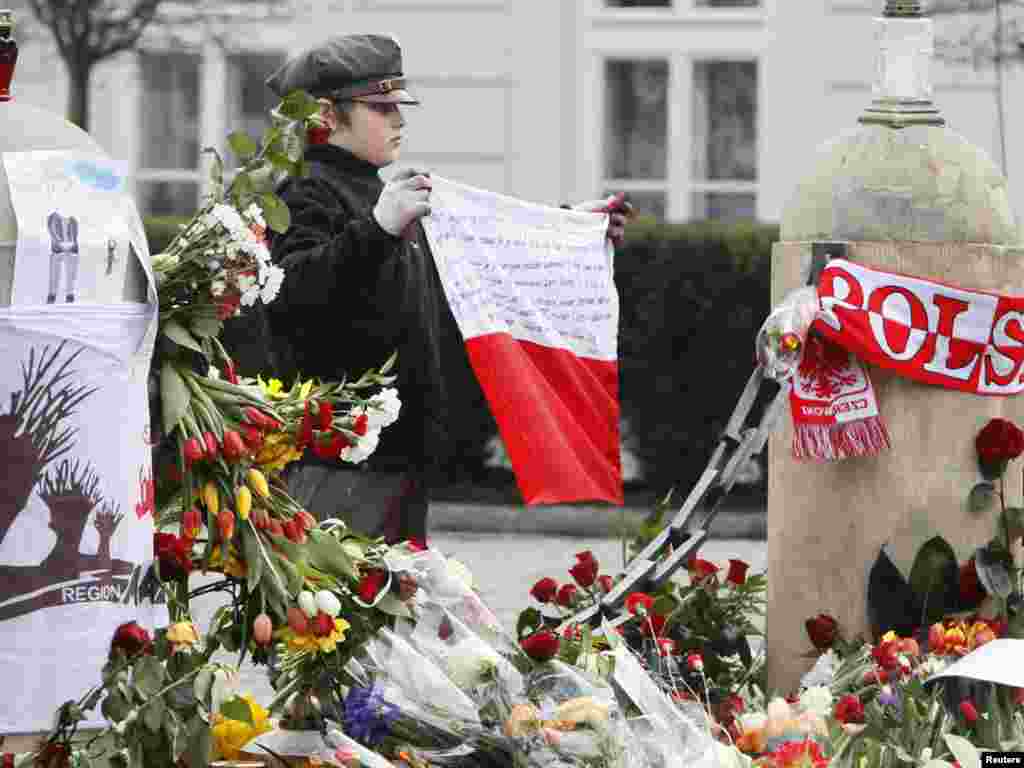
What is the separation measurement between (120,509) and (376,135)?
186 cm

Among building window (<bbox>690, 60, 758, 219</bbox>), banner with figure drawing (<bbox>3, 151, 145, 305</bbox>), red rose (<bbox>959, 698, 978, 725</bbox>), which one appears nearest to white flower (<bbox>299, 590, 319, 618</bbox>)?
banner with figure drawing (<bbox>3, 151, 145, 305</bbox>)

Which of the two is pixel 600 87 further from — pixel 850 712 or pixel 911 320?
pixel 850 712

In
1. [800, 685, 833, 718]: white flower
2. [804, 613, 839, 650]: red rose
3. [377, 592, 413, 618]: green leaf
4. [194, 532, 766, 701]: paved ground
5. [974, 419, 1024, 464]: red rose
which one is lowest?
[194, 532, 766, 701]: paved ground

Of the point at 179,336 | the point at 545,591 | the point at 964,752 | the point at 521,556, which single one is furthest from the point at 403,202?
the point at 521,556

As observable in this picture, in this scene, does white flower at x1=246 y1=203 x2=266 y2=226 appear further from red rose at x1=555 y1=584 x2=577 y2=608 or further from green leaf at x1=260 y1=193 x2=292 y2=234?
red rose at x1=555 y1=584 x2=577 y2=608

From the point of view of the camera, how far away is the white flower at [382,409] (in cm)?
463

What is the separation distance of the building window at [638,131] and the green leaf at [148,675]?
14698 mm

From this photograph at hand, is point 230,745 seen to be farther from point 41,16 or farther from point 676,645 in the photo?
point 41,16

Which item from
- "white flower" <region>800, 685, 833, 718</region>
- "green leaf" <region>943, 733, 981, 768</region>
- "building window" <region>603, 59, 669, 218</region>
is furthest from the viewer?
"building window" <region>603, 59, 669, 218</region>

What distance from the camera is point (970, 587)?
18.4 ft

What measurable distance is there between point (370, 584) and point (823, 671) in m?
1.39

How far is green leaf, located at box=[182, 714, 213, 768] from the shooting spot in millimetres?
4145

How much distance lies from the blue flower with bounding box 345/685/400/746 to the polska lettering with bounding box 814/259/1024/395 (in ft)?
5.00

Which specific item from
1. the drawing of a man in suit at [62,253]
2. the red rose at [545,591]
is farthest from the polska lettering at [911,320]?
the drawing of a man in suit at [62,253]
